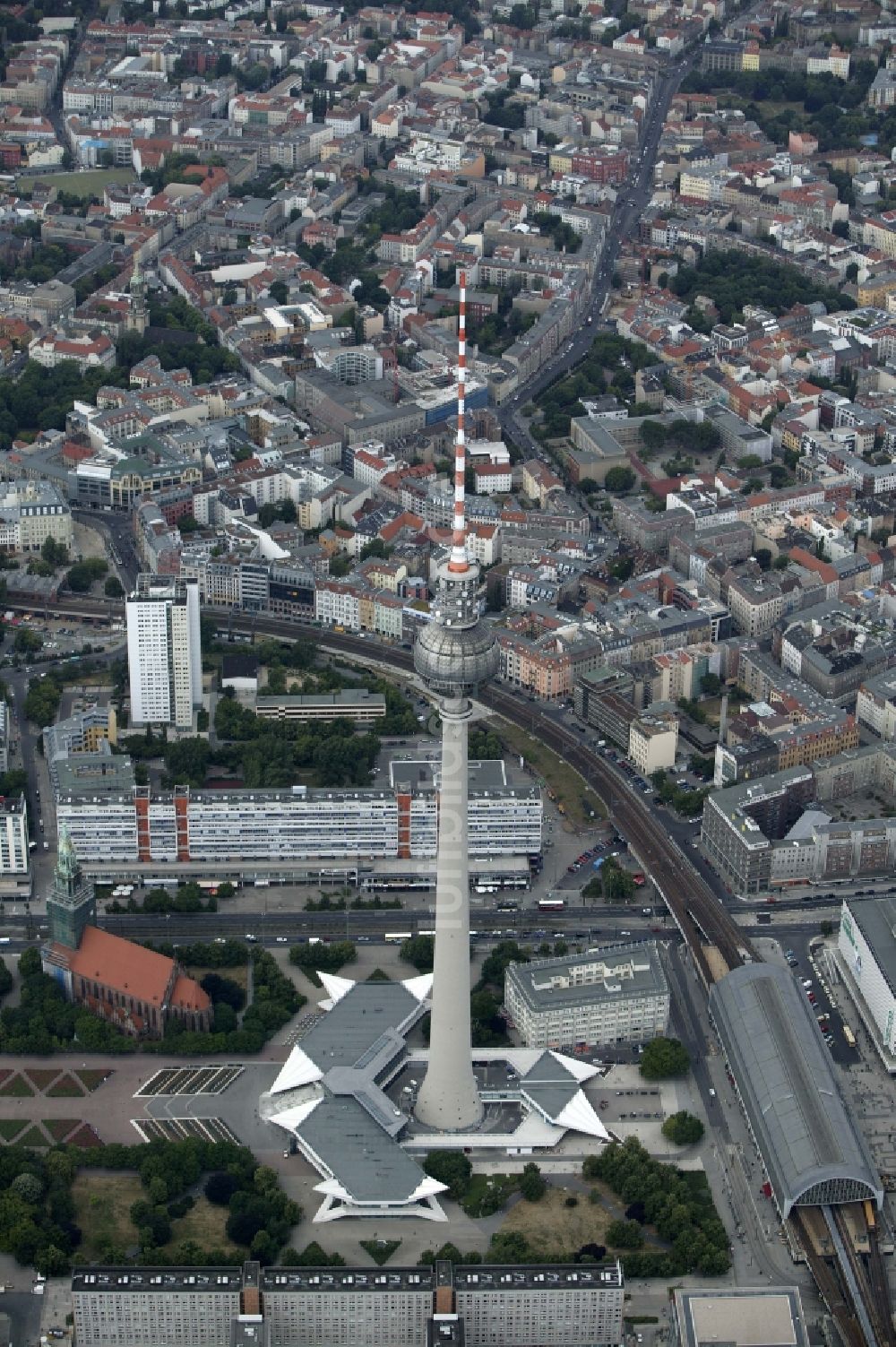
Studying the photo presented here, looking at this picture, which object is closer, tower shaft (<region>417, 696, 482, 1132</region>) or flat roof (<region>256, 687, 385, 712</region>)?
tower shaft (<region>417, 696, 482, 1132</region>)

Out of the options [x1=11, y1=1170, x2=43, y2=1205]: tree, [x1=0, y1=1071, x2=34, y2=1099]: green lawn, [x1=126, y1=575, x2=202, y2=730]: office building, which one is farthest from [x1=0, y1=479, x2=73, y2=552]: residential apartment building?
[x1=11, y1=1170, x2=43, y2=1205]: tree

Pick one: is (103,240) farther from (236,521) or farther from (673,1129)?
(673,1129)

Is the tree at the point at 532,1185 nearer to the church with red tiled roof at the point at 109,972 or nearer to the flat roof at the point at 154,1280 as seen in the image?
the flat roof at the point at 154,1280

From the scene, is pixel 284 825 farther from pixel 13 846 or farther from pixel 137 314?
pixel 137 314

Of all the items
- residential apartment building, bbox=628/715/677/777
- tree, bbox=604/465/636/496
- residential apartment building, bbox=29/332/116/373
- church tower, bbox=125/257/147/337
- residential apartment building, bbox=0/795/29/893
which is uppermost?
church tower, bbox=125/257/147/337

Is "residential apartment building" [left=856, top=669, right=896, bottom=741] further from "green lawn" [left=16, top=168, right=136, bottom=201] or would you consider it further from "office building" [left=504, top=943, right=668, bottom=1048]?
"green lawn" [left=16, top=168, right=136, bottom=201]

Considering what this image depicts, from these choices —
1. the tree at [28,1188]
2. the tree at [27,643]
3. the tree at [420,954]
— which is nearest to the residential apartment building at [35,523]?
the tree at [27,643]
